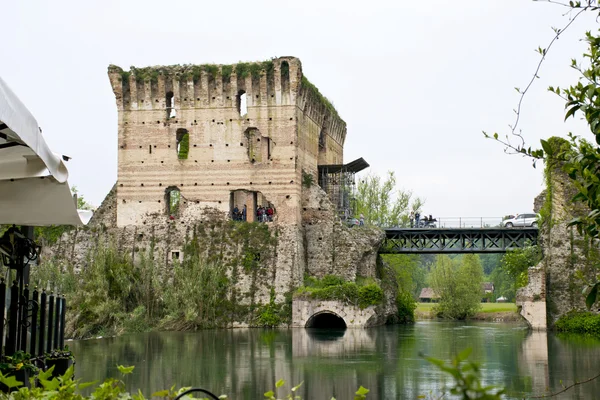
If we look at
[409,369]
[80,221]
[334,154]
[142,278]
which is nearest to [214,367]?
[409,369]

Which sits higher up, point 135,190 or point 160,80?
point 160,80

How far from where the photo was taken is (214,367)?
18.9m

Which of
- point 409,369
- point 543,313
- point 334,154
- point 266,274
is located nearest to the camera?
point 409,369

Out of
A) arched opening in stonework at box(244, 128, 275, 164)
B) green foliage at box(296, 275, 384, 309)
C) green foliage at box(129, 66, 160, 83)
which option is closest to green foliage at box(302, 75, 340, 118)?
arched opening in stonework at box(244, 128, 275, 164)

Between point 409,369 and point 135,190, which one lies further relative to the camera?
point 135,190

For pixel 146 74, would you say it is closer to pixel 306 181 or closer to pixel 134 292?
pixel 306 181

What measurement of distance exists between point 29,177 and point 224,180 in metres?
29.3

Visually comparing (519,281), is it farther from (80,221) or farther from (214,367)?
(80,221)

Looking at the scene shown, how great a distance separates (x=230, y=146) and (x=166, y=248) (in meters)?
5.17

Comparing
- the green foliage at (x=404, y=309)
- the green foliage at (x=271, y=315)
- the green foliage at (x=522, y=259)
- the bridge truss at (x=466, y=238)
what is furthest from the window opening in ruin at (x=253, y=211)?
the green foliage at (x=522, y=259)

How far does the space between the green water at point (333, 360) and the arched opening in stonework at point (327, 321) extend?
308 cm

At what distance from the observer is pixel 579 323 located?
31453mm

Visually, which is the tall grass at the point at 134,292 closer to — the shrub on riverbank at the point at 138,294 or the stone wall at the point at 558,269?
the shrub on riverbank at the point at 138,294

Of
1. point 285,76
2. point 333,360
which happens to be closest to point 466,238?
point 285,76
